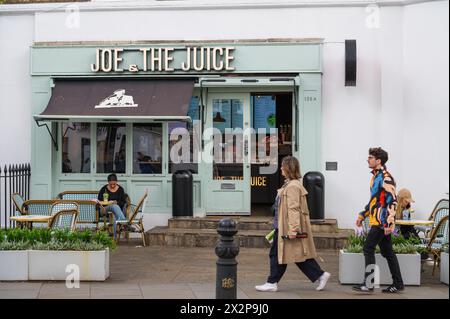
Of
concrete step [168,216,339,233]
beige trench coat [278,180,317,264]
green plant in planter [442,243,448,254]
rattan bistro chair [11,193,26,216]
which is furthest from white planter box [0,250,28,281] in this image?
green plant in planter [442,243,448,254]

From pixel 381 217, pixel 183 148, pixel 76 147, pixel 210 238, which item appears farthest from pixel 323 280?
pixel 76 147

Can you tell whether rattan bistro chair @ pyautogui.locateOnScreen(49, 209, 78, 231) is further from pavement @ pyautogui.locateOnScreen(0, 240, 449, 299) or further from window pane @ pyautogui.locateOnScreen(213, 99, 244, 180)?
window pane @ pyautogui.locateOnScreen(213, 99, 244, 180)

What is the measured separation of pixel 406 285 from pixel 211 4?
306 inches

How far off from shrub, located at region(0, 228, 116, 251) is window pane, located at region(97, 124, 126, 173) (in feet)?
18.1

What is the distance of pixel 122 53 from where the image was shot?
15359 mm

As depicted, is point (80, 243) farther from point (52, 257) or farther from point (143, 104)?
point (143, 104)

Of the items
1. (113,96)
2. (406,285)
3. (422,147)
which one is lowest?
(406,285)

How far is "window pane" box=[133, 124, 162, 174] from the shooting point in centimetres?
1568

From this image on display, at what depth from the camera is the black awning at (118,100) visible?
14.6 metres

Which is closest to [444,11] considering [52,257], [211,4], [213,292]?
[211,4]

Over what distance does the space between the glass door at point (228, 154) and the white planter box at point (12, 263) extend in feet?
20.0

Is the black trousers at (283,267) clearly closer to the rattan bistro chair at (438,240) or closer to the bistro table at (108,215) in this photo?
the rattan bistro chair at (438,240)

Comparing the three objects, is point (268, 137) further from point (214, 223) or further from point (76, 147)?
point (76, 147)

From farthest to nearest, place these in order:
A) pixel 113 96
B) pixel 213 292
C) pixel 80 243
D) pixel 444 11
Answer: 1. pixel 113 96
2. pixel 444 11
3. pixel 80 243
4. pixel 213 292
